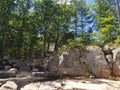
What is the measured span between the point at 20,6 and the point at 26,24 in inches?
90.7

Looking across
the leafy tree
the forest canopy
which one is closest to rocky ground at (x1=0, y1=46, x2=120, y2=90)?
the leafy tree

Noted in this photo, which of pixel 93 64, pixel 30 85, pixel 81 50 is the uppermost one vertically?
pixel 81 50

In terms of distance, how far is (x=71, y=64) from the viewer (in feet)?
41.1

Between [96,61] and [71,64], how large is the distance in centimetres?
143

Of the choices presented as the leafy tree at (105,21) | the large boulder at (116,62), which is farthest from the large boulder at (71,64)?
the leafy tree at (105,21)

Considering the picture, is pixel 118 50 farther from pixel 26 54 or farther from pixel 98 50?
pixel 26 54

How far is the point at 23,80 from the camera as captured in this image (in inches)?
400

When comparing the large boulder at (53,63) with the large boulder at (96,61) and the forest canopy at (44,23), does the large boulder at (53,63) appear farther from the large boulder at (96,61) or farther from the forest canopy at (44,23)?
the forest canopy at (44,23)

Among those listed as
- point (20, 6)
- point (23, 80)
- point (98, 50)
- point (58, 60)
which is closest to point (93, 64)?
point (98, 50)

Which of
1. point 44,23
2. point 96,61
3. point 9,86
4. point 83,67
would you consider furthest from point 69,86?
point 44,23

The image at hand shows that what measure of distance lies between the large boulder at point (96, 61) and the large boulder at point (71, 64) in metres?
0.39

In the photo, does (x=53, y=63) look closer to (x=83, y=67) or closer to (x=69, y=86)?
(x=83, y=67)

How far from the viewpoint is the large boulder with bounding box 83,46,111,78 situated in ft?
40.6

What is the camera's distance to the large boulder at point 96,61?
12.4 m
